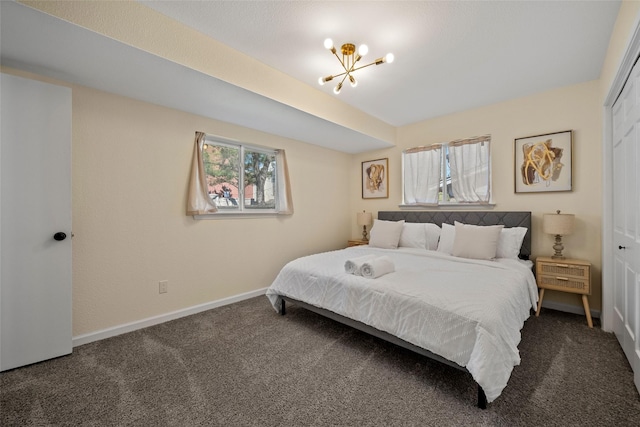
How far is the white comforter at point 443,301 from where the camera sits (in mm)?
1526

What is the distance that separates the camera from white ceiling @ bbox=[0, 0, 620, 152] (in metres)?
1.81

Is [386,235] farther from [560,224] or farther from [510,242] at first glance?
[560,224]

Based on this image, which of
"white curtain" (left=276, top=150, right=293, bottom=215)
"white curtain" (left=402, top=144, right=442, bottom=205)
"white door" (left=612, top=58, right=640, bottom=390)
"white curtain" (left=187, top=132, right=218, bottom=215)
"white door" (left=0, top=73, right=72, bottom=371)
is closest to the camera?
"white door" (left=612, top=58, right=640, bottom=390)

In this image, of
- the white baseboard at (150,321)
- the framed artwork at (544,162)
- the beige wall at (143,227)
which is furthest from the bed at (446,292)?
the beige wall at (143,227)

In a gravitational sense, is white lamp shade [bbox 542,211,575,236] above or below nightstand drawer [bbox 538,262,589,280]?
above

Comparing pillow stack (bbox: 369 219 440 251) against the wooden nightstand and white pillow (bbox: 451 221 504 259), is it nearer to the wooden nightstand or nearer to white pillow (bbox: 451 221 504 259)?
white pillow (bbox: 451 221 504 259)

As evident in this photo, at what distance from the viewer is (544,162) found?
123 inches

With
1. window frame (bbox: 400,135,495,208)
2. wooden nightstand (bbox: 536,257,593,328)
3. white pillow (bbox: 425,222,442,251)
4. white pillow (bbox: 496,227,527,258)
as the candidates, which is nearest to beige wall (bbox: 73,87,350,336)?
white pillow (bbox: 425,222,442,251)

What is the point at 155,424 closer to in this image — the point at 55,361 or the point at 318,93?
the point at 55,361

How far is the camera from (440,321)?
5.60 feet

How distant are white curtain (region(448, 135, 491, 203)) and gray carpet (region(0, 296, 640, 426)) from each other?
1807mm

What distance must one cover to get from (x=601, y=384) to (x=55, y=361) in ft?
12.8

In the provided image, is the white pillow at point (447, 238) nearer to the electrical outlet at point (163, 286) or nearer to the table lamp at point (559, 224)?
the table lamp at point (559, 224)

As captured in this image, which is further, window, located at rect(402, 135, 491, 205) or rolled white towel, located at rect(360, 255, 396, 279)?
window, located at rect(402, 135, 491, 205)
